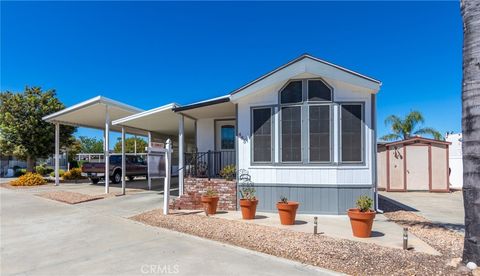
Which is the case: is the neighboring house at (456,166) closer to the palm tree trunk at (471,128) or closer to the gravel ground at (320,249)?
the gravel ground at (320,249)

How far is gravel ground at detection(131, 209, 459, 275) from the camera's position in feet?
17.6

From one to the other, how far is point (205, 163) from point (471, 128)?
9269 mm

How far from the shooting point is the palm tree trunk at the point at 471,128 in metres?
5.25

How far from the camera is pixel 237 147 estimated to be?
10945 mm

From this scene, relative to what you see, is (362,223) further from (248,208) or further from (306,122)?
(306,122)

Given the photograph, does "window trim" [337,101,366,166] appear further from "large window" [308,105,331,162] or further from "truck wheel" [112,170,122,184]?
"truck wheel" [112,170,122,184]

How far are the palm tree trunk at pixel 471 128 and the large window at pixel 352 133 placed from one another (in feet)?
14.6

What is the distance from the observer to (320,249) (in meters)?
6.29

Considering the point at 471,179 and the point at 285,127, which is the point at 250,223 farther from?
the point at 471,179

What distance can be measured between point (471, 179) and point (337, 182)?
4750mm

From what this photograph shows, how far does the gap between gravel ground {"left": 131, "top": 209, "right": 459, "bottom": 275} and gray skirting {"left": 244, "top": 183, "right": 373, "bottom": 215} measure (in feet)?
6.34

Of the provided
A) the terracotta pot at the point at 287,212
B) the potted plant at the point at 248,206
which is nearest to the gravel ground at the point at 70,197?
the potted plant at the point at 248,206

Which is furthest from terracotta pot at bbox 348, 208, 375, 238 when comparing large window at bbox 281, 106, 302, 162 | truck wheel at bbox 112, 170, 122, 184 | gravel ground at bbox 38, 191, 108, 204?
truck wheel at bbox 112, 170, 122, 184

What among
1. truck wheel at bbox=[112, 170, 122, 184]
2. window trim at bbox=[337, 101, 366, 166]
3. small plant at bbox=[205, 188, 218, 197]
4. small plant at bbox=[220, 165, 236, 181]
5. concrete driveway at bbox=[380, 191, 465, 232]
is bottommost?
concrete driveway at bbox=[380, 191, 465, 232]
